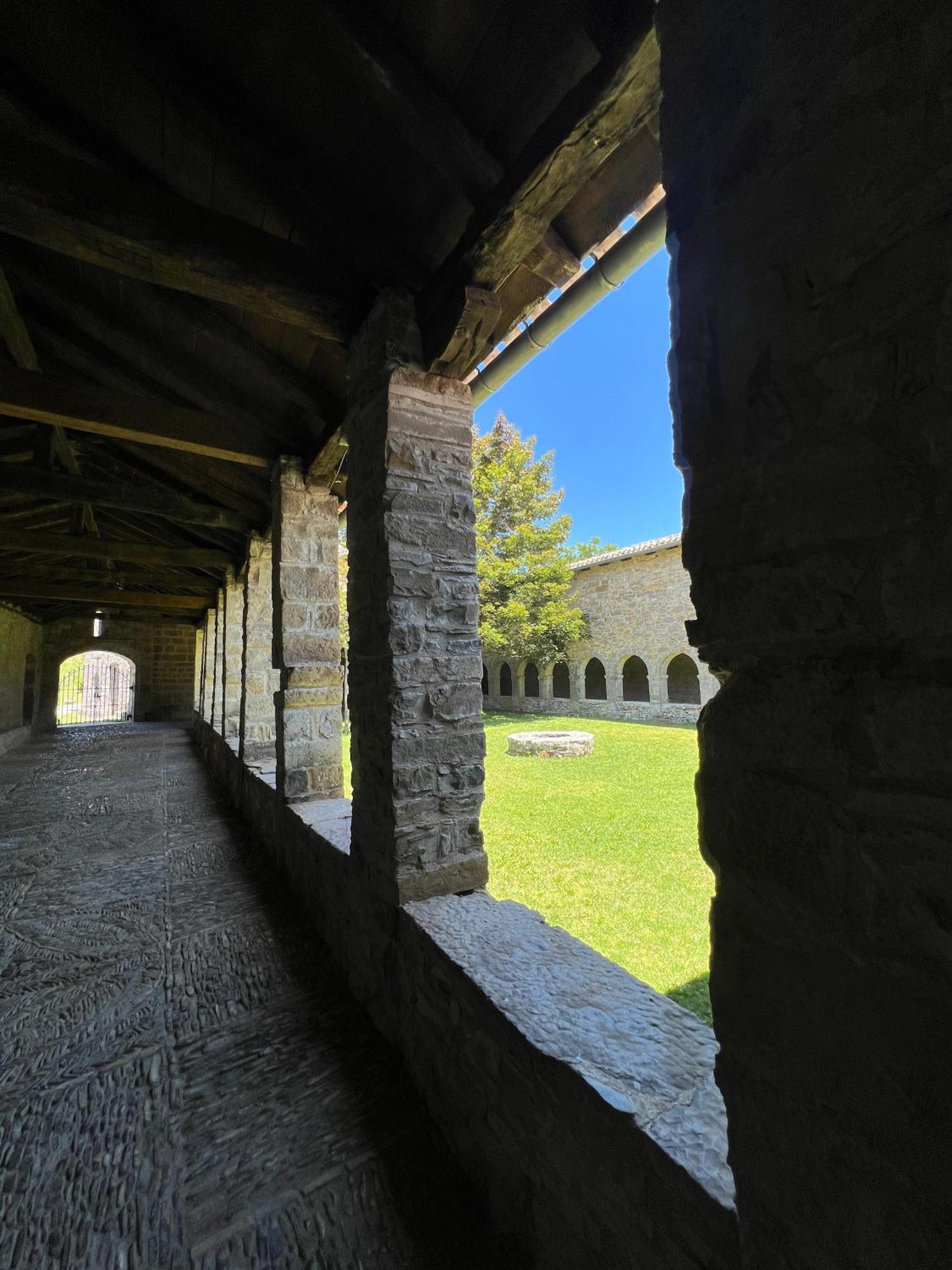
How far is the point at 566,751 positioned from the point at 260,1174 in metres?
7.98

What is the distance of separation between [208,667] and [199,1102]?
8.07m

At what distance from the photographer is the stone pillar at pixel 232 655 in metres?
6.55

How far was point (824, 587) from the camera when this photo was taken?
0.63m

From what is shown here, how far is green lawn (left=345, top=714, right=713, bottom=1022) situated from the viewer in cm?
322

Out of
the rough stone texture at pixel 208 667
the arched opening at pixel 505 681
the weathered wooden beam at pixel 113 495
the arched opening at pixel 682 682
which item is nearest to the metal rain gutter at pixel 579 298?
the weathered wooden beam at pixel 113 495

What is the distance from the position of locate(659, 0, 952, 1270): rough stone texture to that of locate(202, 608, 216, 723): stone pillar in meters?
8.27

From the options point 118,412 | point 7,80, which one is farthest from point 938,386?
point 118,412

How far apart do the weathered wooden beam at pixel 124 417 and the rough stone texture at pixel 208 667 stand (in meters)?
5.38

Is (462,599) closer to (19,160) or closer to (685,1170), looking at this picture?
(685,1170)

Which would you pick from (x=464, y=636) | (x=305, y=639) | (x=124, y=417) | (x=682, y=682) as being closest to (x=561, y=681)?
(x=682, y=682)

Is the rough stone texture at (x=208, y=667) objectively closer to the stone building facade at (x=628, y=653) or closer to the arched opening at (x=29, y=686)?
the arched opening at (x=29, y=686)

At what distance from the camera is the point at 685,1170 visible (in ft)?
2.78

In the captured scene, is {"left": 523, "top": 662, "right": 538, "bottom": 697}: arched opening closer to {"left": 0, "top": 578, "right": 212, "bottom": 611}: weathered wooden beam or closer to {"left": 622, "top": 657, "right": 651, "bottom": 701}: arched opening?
{"left": 622, "top": 657, "right": 651, "bottom": 701}: arched opening

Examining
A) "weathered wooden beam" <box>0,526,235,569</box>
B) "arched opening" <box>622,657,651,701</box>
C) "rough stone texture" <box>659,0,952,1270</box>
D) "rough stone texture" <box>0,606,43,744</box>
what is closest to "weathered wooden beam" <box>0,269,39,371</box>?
"weathered wooden beam" <box>0,526,235,569</box>
